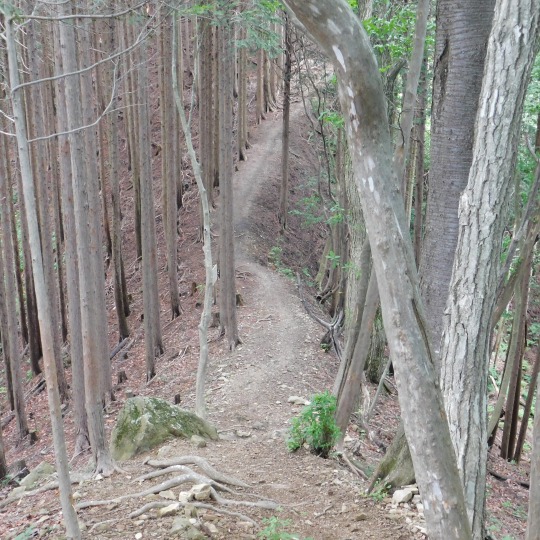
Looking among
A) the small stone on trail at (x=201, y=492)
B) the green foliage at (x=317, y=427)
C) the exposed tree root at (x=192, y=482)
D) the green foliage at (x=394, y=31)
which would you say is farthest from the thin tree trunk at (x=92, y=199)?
the green foliage at (x=394, y=31)

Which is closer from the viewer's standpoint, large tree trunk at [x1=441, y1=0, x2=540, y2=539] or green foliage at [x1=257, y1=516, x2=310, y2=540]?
large tree trunk at [x1=441, y1=0, x2=540, y2=539]

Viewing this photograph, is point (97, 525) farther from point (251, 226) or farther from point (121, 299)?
point (251, 226)

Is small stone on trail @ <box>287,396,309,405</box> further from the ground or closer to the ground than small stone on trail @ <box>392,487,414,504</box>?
closer to the ground

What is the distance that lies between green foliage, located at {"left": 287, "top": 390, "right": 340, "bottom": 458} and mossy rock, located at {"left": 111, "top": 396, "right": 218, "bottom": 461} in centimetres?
156

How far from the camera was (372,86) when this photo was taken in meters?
2.58

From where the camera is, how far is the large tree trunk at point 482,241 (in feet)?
11.2

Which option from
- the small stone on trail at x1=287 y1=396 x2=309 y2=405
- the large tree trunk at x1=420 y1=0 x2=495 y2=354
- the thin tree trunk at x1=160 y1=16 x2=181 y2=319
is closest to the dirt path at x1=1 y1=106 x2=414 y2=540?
the small stone on trail at x1=287 y1=396 x2=309 y2=405

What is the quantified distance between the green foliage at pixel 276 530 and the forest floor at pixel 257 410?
0.11 feet

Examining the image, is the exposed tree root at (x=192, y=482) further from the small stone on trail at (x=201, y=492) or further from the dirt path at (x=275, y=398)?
the dirt path at (x=275, y=398)

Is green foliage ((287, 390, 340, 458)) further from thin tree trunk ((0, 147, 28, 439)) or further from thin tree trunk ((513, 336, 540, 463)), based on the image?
thin tree trunk ((0, 147, 28, 439))

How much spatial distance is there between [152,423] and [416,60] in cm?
570

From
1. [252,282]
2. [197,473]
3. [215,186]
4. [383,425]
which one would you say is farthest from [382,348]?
[215,186]

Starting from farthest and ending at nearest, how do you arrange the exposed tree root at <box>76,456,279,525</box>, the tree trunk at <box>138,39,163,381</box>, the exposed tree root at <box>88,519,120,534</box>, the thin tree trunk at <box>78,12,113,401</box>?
the tree trunk at <box>138,39,163,381</box>, the thin tree trunk at <box>78,12,113,401</box>, the exposed tree root at <box>76,456,279,525</box>, the exposed tree root at <box>88,519,120,534</box>

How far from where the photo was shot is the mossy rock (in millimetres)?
7703
